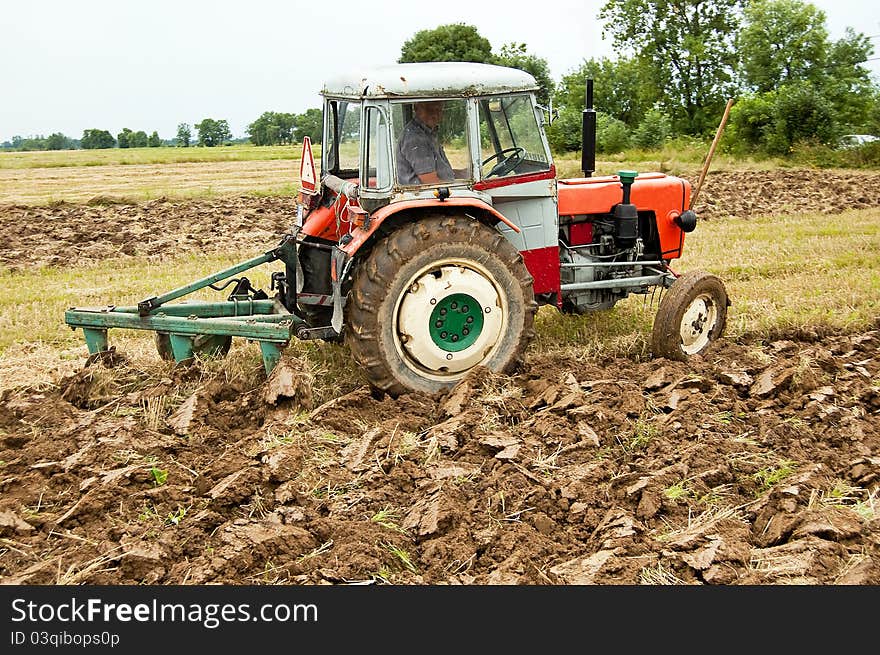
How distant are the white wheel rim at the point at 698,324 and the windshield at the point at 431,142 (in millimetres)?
2158

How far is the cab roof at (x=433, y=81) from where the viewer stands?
6.23 metres

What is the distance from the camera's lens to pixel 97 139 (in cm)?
6112

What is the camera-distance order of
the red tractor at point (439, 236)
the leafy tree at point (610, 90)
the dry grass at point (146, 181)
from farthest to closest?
1. the leafy tree at point (610, 90)
2. the dry grass at point (146, 181)
3. the red tractor at point (439, 236)

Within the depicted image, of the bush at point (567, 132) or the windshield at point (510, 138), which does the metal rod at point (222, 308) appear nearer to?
the windshield at point (510, 138)

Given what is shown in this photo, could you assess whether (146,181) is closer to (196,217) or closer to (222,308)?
(196,217)

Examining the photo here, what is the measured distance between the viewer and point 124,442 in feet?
18.3

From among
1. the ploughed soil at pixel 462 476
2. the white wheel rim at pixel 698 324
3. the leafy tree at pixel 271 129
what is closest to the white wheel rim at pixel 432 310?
the ploughed soil at pixel 462 476

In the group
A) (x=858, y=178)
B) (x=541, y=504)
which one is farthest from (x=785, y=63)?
(x=541, y=504)

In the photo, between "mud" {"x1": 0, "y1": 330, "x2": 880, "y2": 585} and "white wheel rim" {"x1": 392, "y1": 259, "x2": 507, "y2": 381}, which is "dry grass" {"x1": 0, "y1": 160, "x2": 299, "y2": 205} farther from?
"mud" {"x1": 0, "y1": 330, "x2": 880, "y2": 585}

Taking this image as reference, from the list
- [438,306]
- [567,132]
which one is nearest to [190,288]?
[438,306]

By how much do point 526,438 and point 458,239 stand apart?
1412 millimetres

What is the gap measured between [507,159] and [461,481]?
2.62m

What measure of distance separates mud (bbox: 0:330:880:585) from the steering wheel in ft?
4.70

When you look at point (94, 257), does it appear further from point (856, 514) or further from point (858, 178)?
point (858, 178)
